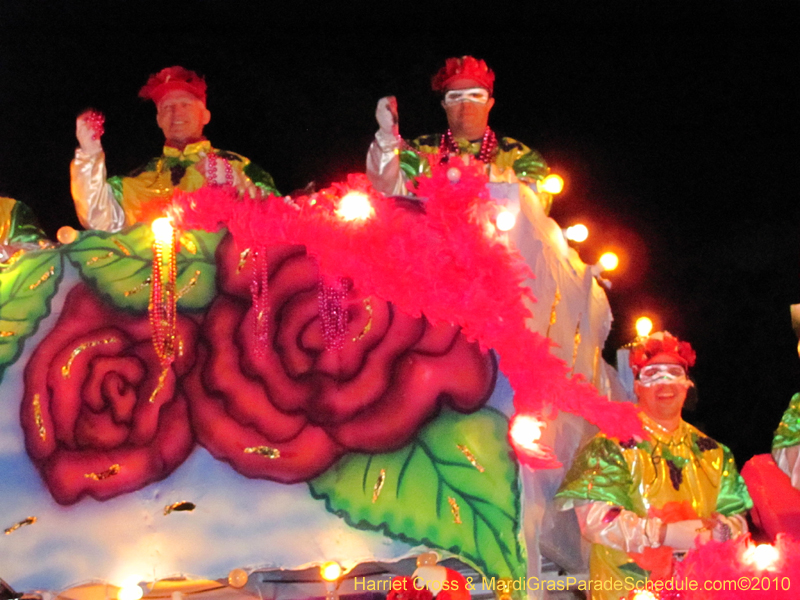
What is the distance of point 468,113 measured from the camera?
3.97m

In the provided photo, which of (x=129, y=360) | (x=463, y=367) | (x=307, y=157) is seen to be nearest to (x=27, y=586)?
(x=129, y=360)

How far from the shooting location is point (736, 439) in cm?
510

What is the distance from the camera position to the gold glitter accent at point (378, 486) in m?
3.11

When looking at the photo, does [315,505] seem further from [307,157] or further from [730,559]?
[307,157]

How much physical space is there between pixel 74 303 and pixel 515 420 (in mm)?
1467

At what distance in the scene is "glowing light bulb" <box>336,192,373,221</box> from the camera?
3.30m

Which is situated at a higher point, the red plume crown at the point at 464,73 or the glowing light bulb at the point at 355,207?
the red plume crown at the point at 464,73

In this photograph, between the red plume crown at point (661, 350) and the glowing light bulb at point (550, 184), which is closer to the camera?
the red plume crown at point (661, 350)

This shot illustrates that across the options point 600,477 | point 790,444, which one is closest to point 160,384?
point 600,477

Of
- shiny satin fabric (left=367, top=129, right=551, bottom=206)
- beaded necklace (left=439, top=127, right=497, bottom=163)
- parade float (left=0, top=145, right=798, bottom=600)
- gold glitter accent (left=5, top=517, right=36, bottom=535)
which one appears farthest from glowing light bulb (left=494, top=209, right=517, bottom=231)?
gold glitter accent (left=5, top=517, right=36, bottom=535)

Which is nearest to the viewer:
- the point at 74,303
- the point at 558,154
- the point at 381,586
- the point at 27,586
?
the point at 27,586

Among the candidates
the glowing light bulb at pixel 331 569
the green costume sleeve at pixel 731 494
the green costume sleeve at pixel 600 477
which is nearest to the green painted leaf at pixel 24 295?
the glowing light bulb at pixel 331 569

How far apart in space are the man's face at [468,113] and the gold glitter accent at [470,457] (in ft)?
4.53

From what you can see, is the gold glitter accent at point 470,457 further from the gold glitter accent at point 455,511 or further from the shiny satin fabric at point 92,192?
the shiny satin fabric at point 92,192
